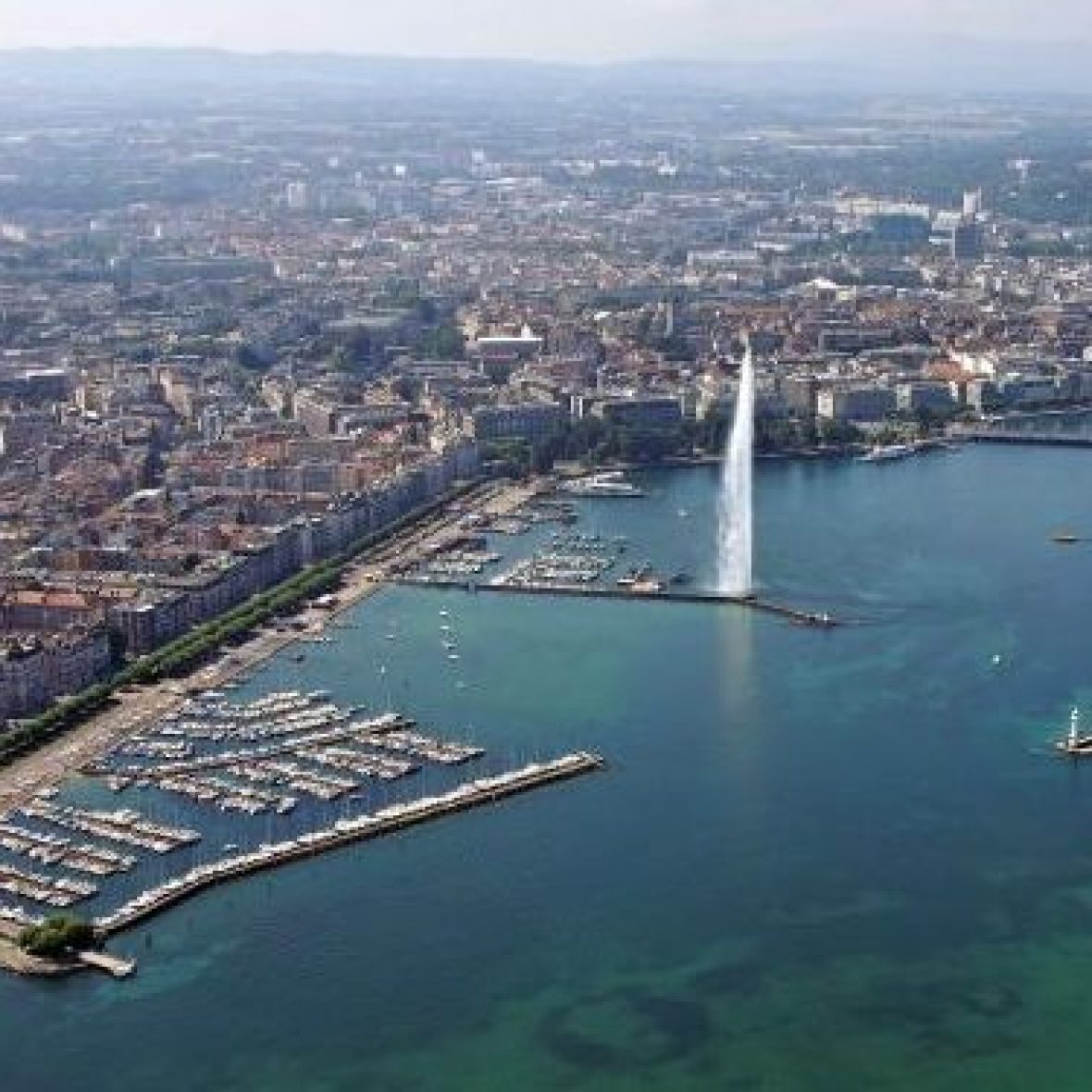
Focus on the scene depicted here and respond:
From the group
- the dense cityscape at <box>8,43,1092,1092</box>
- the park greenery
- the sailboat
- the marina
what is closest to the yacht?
the dense cityscape at <box>8,43,1092,1092</box>

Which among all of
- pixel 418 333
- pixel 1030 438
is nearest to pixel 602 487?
pixel 1030 438

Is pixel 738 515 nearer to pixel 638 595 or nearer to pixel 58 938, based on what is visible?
pixel 638 595

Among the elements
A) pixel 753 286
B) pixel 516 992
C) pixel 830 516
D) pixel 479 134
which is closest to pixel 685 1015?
pixel 516 992

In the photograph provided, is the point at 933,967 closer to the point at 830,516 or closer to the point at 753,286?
the point at 830,516

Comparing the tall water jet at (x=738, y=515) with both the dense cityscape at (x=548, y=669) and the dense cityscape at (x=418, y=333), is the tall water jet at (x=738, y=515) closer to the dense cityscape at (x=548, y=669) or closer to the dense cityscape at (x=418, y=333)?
the dense cityscape at (x=548, y=669)

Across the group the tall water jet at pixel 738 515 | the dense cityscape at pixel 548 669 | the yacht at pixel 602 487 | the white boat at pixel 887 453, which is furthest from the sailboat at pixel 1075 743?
the white boat at pixel 887 453
